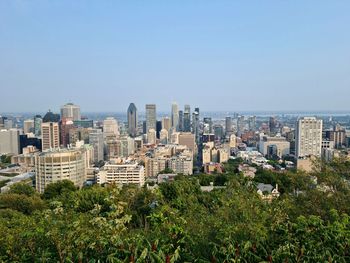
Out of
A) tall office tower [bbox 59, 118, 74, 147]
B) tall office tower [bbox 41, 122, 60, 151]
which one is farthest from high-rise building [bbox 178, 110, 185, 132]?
tall office tower [bbox 41, 122, 60, 151]

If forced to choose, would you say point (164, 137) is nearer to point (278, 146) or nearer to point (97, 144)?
point (97, 144)

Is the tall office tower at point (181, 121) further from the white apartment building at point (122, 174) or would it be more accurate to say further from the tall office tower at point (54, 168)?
the tall office tower at point (54, 168)

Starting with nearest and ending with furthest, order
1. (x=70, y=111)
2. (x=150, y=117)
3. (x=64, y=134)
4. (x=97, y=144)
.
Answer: (x=97, y=144)
(x=64, y=134)
(x=150, y=117)
(x=70, y=111)

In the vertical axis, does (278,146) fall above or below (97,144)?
below

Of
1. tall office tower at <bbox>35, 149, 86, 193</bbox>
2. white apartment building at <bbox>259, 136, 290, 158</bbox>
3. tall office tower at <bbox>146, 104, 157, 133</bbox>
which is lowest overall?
white apartment building at <bbox>259, 136, 290, 158</bbox>

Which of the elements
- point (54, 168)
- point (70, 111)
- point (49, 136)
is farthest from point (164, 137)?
point (54, 168)

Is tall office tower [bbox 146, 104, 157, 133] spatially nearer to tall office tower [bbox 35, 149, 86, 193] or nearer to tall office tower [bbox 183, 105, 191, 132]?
tall office tower [bbox 183, 105, 191, 132]

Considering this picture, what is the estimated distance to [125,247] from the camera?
234 cm

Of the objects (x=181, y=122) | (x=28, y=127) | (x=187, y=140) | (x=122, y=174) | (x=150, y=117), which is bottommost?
(x=122, y=174)

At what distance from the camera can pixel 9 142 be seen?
1747 inches

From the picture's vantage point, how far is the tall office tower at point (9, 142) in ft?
144

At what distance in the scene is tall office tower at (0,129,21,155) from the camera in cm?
4397

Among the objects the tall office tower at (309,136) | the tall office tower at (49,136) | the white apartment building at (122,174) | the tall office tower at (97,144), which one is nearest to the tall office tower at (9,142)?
the tall office tower at (49,136)

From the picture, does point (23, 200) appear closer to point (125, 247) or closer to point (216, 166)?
point (125, 247)
